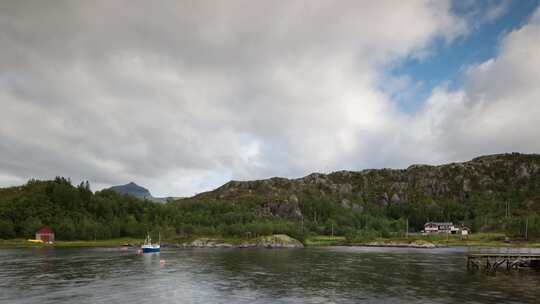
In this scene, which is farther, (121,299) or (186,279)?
(186,279)

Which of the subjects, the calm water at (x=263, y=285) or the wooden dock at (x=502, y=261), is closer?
the calm water at (x=263, y=285)

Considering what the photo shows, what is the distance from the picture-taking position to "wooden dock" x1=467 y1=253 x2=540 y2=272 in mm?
111750

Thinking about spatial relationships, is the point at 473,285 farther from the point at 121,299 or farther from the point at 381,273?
the point at 121,299

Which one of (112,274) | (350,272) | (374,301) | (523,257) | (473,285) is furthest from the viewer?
(523,257)

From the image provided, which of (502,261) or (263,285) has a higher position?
(263,285)

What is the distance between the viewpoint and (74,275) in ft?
293

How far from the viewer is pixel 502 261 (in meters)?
114

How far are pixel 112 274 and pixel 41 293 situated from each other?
87.0 feet

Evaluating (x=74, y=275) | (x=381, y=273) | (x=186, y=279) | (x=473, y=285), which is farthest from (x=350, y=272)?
(x=74, y=275)

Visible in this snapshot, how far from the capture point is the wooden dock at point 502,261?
367ft

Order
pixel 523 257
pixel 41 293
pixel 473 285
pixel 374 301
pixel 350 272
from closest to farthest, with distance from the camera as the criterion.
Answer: pixel 374 301 → pixel 41 293 → pixel 473 285 → pixel 350 272 → pixel 523 257

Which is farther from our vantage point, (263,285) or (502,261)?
(502,261)

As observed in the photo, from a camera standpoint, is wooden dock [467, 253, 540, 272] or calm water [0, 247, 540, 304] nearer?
calm water [0, 247, 540, 304]

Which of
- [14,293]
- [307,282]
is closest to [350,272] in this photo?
[307,282]
